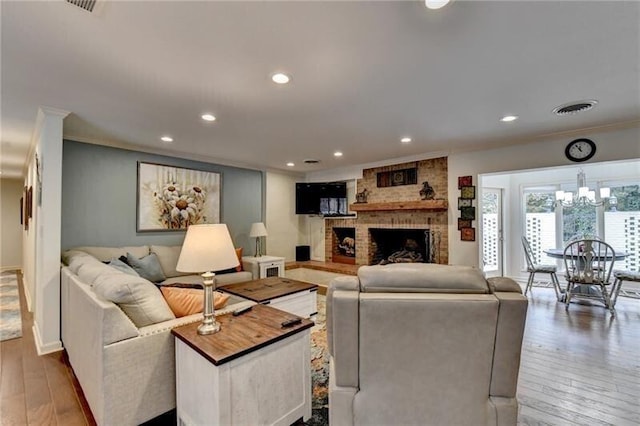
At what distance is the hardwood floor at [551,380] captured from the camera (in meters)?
1.87

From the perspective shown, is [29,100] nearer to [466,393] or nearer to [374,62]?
[374,62]

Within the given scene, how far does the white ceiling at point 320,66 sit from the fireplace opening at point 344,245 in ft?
9.94

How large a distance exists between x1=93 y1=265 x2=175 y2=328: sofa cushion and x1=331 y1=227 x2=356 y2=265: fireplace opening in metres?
4.49

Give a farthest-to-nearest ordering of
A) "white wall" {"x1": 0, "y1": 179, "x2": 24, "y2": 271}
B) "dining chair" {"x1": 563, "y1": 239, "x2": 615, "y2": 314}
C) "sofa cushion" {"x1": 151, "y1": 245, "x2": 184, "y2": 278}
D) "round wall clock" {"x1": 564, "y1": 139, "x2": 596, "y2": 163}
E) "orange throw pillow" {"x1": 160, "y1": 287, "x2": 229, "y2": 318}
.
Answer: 1. "white wall" {"x1": 0, "y1": 179, "x2": 24, "y2": 271}
2. "sofa cushion" {"x1": 151, "y1": 245, "x2": 184, "y2": 278}
3. "dining chair" {"x1": 563, "y1": 239, "x2": 615, "y2": 314}
4. "round wall clock" {"x1": 564, "y1": 139, "x2": 596, "y2": 163}
5. "orange throw pillow" {"x1": 160, "y1": 287, "x2": 229, "y2": 318}

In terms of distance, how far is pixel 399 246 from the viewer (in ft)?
18.7

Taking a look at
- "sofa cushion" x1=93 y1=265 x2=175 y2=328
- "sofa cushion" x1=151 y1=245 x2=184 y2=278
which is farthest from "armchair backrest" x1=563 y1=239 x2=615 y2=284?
"sofa cushion" x1=151 y1=245 x2=184 y2=278

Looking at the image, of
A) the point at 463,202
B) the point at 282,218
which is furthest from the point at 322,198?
the point at 463,202

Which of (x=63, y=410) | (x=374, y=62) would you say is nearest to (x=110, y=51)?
(x=374, y=62)

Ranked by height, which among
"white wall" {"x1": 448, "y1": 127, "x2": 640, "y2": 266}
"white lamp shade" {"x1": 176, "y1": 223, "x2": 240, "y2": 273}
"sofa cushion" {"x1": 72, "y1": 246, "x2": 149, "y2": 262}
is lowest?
"sofa cushion" {"x1": 72, "y1": 246, "x2": 149, "y2": 262}

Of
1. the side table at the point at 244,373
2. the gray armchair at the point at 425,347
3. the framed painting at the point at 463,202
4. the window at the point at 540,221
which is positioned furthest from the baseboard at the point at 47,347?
the window at the point at 540,221

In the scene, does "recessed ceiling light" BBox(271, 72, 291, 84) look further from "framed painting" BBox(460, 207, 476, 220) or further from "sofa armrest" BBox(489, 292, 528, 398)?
"framed painting" BBox(460, 207, 476, 220)

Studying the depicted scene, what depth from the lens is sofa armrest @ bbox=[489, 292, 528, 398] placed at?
Result: 1.29 m

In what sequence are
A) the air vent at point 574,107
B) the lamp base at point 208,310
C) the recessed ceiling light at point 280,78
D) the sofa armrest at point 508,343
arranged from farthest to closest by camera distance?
the air vent at point 574,107 < the recessed ceiling light at point 280,78 < the lamp base at point 208,310 < the sofa armrest at point 508,343

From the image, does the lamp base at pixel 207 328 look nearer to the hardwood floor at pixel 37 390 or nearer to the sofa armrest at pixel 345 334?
the sofa armrest at pixel 345 334
